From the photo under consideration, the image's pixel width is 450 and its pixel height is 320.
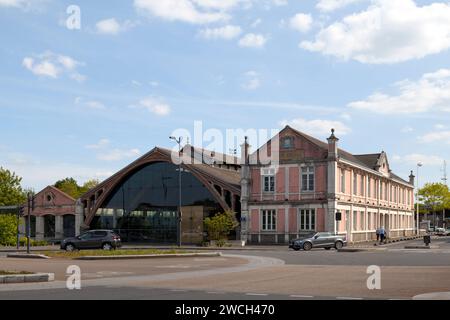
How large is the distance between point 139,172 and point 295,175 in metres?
20.6

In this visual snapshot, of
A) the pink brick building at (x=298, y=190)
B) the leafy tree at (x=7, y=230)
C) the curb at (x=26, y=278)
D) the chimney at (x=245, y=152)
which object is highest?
the chimney at (x=245, y=152)

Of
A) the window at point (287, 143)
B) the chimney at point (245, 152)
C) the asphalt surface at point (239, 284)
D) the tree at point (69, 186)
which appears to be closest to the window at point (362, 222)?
the window at point (287, 143)

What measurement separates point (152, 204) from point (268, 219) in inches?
622

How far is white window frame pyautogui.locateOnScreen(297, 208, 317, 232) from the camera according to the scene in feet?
181

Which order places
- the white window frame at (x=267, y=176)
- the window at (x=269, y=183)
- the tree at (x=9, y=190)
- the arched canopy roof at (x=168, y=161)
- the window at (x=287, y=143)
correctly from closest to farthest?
the window at (x=287, y=143) < the white window frame at (x=267, y=176) < the window at (x=269, y=183) < the arched canopy roof at (x=168, y=161) < the tree at (x=9, y=190)

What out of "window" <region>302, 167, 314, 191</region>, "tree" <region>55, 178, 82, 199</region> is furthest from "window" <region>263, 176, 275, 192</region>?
"tree" <region>55, 178, 82, 199</region>

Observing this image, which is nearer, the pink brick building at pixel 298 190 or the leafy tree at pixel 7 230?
the pink brick building at pixel 298 190

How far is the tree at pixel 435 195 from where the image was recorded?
110500 millimetres

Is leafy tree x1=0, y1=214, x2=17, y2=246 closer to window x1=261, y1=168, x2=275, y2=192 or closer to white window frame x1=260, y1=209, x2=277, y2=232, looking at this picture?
white window frame x1=260, y1=209, x2=277, y2=232

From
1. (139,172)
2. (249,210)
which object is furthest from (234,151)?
(249,210)

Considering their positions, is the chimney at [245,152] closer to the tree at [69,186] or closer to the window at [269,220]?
the window at [269,220]
